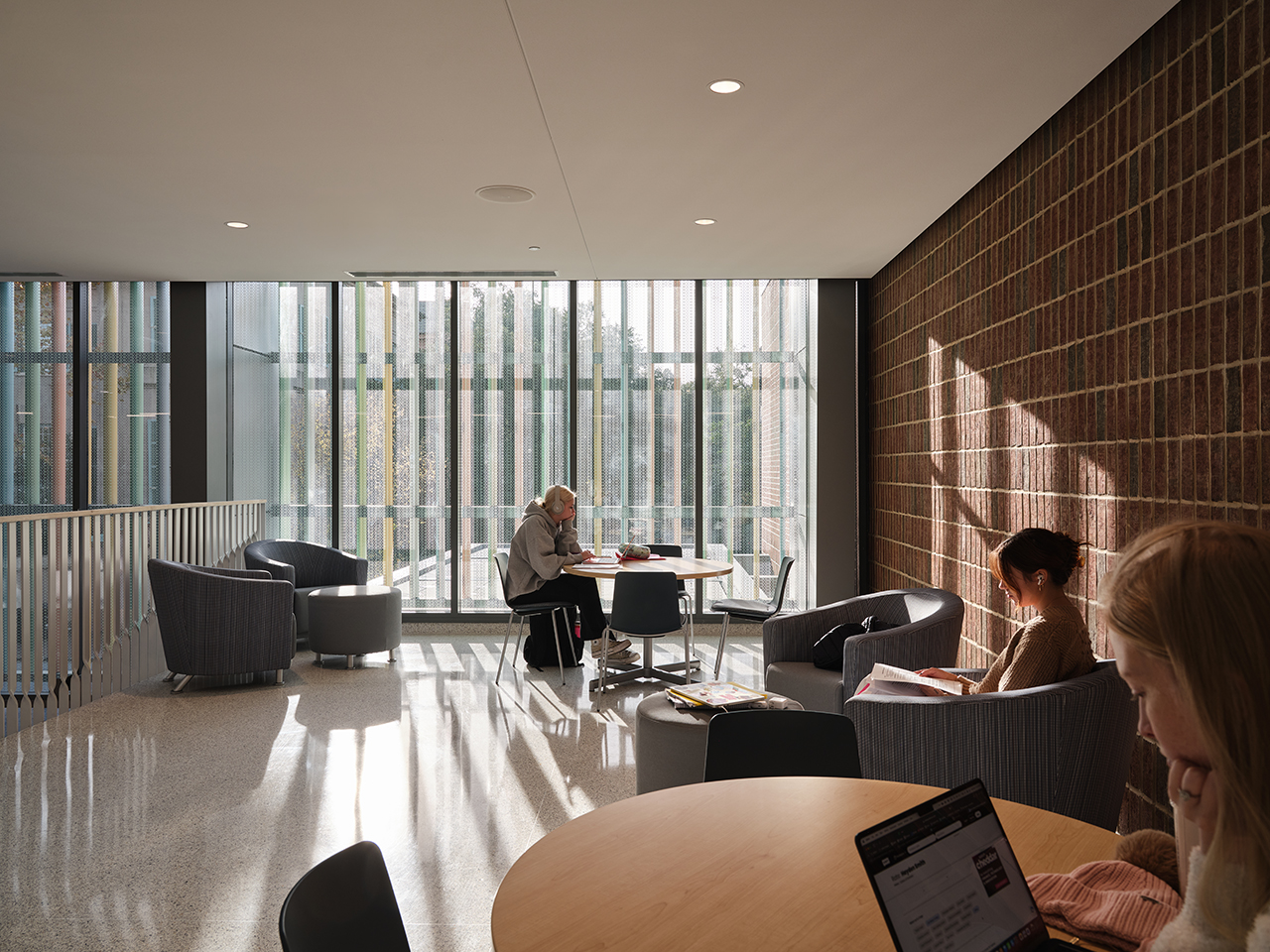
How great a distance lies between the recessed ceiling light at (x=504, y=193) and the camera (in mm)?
5051

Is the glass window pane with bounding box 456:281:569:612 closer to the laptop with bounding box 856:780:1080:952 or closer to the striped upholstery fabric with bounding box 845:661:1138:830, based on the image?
the striped upholstery fabric with bounding box 845:661:1138:830

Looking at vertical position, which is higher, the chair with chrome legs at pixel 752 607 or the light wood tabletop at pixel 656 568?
the light wood tabletop at pixel 656 568

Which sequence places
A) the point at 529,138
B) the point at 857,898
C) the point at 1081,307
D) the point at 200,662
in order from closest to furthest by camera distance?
the point at 857,898, the point at 1081,307, the point at 529,138, the point at 200,662

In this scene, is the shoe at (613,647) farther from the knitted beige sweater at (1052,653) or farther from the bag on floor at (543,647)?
the knitted beige sweater at (1052,653)

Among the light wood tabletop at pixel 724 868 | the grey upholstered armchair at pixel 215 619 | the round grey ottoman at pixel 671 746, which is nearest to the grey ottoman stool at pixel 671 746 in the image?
the round grey ottoman at pixel 671 746

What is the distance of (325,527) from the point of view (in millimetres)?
7914

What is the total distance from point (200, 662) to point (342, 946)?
16.5 feet

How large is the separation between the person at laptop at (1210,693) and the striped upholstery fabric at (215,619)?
570 cm

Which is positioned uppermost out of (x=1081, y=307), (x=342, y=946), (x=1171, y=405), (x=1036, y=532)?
(x=1081, y=307)

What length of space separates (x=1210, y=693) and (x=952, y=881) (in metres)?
0.39

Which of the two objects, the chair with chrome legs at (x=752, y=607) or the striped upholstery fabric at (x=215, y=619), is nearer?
the striped upholstery fabric at (x=215, y=619)

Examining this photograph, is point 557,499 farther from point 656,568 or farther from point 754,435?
point 754,435

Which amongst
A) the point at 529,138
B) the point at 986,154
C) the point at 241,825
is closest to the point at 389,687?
the point at 241,825

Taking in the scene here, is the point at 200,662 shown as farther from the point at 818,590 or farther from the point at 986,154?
the point at 986,154
